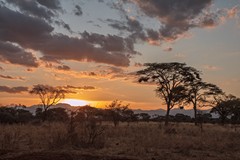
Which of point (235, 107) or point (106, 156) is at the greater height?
point (235, 107)

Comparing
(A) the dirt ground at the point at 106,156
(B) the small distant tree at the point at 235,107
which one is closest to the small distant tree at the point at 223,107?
(B) the small distant tree at the point at 235,107

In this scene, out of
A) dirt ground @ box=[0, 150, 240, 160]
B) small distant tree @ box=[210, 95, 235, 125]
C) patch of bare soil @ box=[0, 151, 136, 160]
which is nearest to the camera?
patch of bare soil @ box=[0, 151, 136, 160]

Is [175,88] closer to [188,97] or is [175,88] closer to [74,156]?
[188,97]

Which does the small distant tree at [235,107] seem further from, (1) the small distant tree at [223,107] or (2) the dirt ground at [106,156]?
(2) the dirt ground at [106,156]

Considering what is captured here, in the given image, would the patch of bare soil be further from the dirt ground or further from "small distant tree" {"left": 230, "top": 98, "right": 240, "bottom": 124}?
"small distant tree" {"left": 230, "top": 98, "right": 240, "bottom": 124}

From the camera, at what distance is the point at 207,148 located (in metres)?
17.9

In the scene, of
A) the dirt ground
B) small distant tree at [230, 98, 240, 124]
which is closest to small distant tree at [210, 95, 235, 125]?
small distant tree at [230, 98, 240, 124]

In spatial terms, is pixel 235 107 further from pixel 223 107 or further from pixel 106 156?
pixel 106 156

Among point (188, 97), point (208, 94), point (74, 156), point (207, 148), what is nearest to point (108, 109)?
point (188, 97)

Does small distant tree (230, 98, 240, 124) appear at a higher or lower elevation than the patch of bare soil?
higher

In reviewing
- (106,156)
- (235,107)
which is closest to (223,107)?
(235,107)

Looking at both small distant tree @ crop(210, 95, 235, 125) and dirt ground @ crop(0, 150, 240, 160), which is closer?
dirt ground @ crop(0, 150, 240, 160)

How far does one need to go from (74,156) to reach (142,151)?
3736 millimetres

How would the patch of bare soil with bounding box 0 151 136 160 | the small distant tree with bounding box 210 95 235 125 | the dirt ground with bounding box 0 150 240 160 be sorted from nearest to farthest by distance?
the patch of bare soil with bounding box 0 151 136 160 < the dirt ground with bounding box 0 150 240 160 < the small distant tree with bounding box 210 95 235 125
